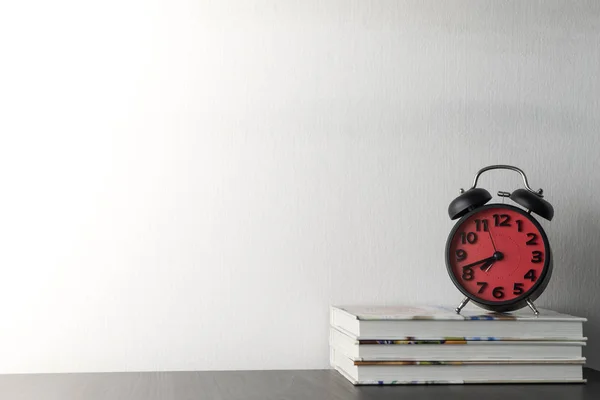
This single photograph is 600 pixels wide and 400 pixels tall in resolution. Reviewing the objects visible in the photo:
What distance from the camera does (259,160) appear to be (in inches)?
57.9

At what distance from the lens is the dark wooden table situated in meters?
1.19

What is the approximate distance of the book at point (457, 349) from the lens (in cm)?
128

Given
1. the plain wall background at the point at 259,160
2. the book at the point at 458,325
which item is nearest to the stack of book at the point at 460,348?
the book at the point at 458,325

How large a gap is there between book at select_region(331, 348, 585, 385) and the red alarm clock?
97mm

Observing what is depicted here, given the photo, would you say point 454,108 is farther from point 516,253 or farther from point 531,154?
point 516,253

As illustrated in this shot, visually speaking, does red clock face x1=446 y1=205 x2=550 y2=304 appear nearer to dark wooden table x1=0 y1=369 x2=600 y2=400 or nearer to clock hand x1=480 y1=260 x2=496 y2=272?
clock hand x1=480 y1=260 x2=496 y2=272

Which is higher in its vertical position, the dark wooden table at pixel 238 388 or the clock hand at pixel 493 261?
the clock hand at pixel 493 261

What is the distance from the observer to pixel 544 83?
5.20ft

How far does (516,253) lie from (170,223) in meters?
0.60

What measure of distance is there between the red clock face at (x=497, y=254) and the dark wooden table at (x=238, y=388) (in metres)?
0.16

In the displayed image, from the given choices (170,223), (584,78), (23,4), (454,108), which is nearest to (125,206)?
(170,223)

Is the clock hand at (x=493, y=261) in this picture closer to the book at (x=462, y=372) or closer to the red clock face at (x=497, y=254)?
the red clock face at (x=497, y=254)

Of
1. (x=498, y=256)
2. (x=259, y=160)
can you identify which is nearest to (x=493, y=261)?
(x=498, y=256)

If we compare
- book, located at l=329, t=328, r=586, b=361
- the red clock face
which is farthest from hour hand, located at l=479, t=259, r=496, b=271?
book, located at l=329, t=328, r=586, b=361
